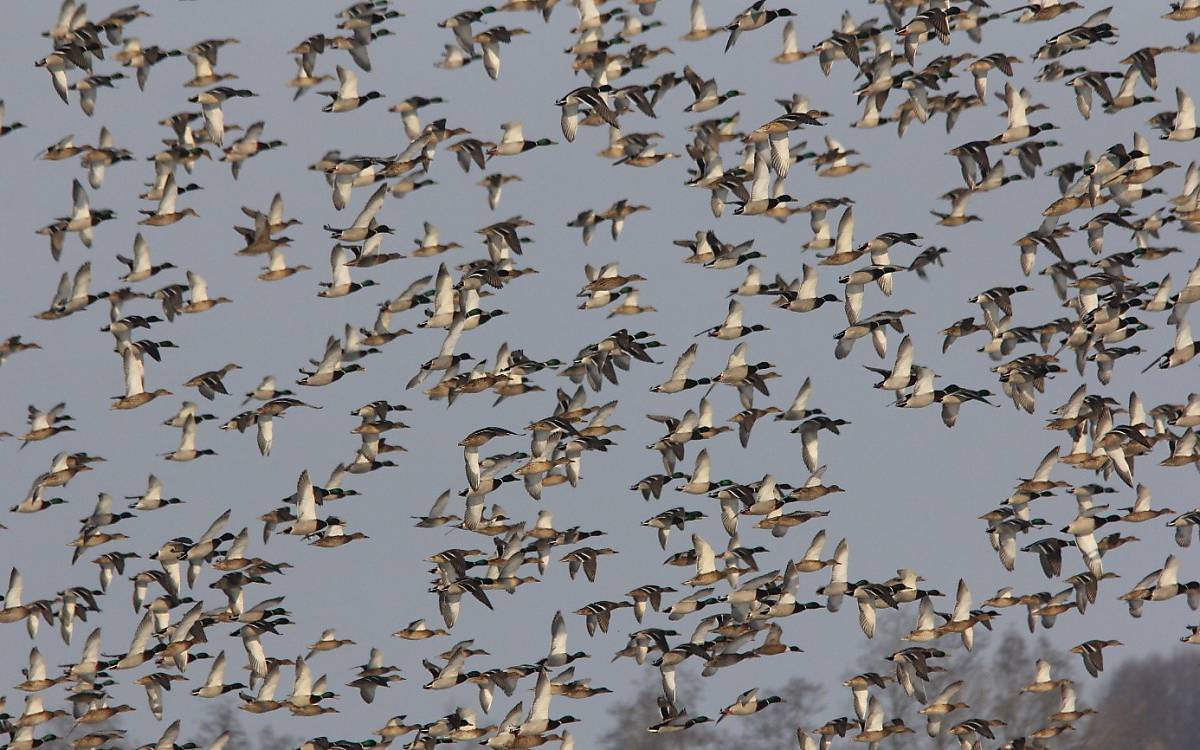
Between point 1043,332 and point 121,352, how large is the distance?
17.3 meters

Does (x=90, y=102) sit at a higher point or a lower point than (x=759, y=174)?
higher

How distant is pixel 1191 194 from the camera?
4041 cm

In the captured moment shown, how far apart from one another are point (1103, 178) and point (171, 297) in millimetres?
17360

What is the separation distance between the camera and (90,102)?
42.7 m

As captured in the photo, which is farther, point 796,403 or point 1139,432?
point 796,403

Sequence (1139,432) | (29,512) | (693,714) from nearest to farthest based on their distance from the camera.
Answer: (1139,432), (29,512), (693,714)

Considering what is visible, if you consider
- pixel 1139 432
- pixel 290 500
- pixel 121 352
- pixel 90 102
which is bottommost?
pixel 1139 432

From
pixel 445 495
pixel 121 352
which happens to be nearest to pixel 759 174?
pixel 445 495

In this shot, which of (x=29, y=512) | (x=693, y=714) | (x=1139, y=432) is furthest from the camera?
(x=693, y=714)

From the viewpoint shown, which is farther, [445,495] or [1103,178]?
[445,495]

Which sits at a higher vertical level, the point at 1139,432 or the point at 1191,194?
the point at 1191,194

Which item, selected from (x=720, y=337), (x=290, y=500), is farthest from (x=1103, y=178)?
(x=290, y=500)

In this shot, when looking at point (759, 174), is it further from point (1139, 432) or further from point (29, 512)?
point (29, 512)

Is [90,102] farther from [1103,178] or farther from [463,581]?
[1103,178]
